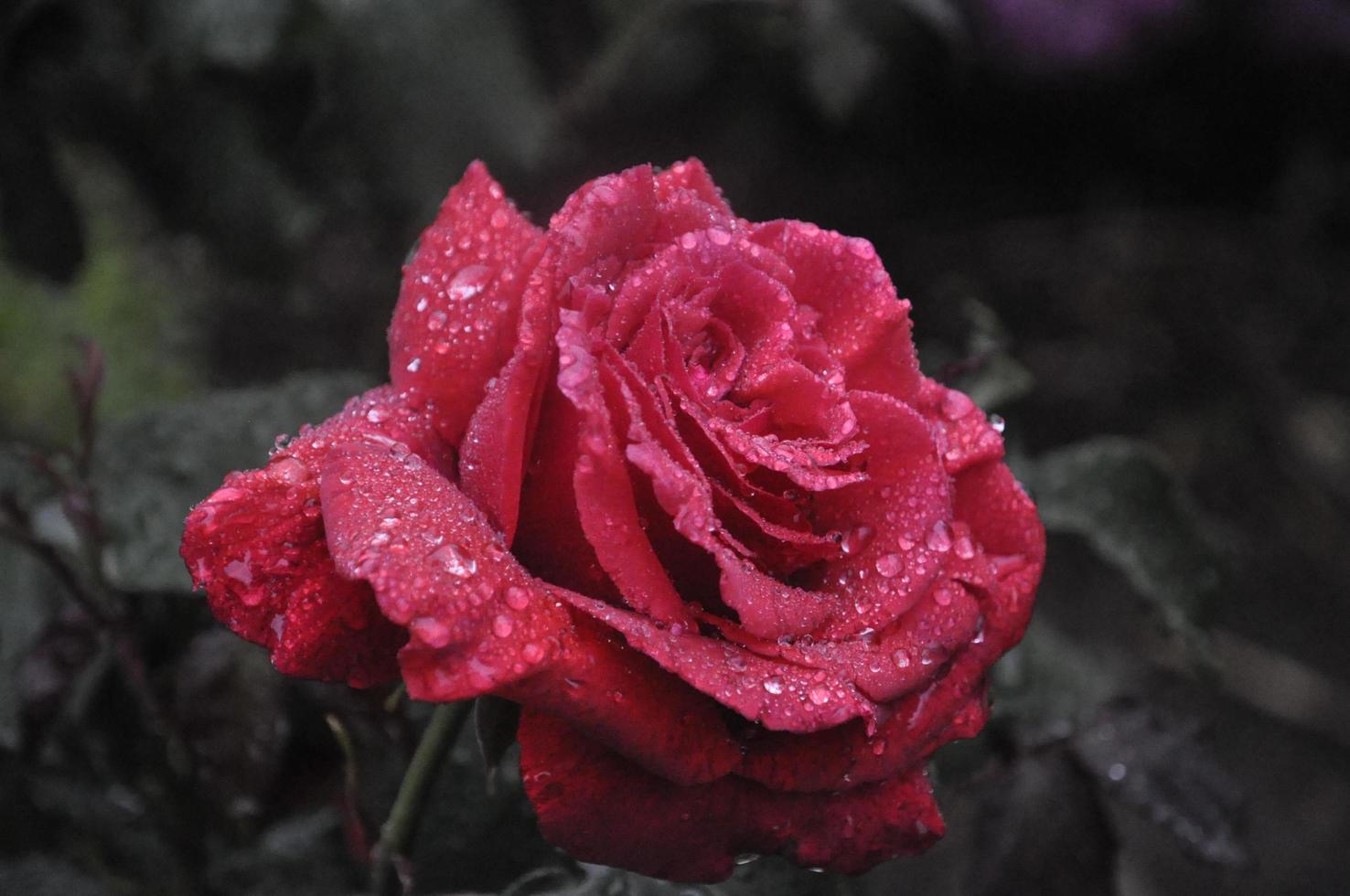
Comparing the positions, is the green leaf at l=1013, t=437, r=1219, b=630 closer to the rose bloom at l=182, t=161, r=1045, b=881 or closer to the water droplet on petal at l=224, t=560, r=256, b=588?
the rose bloom at l=182, t=161, r=1045, b=881

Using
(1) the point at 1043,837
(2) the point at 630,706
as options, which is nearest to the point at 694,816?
(2) the point at 630,706

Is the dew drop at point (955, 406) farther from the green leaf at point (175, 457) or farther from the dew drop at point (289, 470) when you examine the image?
the green leaf at point (175, 457)

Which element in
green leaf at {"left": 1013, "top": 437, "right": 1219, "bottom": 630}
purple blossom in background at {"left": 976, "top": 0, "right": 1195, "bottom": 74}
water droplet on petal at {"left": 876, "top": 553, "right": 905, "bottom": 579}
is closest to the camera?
water droplet on petal at {"left": 876, "top": 553, "right": 905, "bottom": 579}

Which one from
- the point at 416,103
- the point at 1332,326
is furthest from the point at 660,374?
the point at 1332,326

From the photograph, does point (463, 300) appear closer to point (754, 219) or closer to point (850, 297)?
point (850, 297)

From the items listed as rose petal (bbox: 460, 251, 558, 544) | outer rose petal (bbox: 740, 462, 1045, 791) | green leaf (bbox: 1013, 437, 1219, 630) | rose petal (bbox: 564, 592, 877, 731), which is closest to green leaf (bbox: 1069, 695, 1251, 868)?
green leaf (bbox: 1013, 437, 1219, 630)

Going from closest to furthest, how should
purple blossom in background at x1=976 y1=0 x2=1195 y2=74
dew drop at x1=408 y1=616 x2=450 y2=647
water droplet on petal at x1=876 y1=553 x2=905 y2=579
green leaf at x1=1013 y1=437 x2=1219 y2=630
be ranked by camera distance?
dew drop at x1=408 y1=616 x2=450 y2=647, water droplet on petal at x1=876 y1=553 x2=905 y2=579, green leaf at x1=1013 y1=437 x2=1219 y2=630, purple blossom in background at x1=976 y1=0 x2=1195 y2=74

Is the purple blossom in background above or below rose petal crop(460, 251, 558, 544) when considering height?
below

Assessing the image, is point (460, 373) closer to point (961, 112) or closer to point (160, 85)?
point (160, 85)
